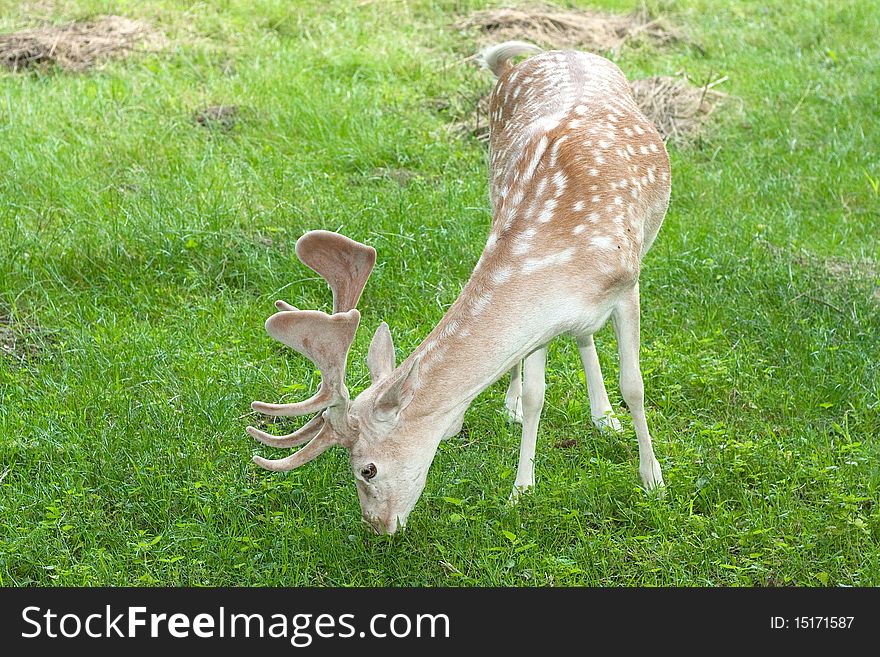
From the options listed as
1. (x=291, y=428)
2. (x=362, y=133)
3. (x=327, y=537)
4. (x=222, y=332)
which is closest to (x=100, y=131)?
(x=362, y=133)

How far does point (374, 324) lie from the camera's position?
5.78 meters

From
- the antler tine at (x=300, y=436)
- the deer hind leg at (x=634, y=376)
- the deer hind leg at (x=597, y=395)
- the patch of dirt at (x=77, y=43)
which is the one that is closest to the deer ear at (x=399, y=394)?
the antler tine at (x=300, y=436)

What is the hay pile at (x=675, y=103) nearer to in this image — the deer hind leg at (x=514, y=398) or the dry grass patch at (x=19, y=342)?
the deer hind leg at (x=514, y=398)

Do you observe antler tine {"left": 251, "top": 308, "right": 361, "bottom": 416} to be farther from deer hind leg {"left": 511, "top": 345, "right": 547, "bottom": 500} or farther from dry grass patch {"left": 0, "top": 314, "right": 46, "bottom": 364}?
dry grass patch {"left": 0, "top": 314, "right": 46, "bottom": 364}

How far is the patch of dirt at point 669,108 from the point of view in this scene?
8.09m

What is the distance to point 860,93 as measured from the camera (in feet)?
29.4

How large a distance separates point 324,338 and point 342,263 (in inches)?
17.9

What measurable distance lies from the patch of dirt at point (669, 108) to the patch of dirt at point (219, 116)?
5.25ft

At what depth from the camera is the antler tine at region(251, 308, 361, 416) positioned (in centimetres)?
350

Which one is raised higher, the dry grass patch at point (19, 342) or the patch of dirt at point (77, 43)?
the dry grass patch at point (19, 342)

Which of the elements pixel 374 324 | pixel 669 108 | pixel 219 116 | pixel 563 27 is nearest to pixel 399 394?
pixel 374 324

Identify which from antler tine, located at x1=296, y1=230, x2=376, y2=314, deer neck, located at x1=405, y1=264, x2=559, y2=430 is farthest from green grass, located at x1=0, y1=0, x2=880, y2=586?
antler tine, located at x1=296, y1=230, x2=376, y2=314

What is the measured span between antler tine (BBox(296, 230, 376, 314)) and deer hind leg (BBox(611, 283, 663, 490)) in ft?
3.24

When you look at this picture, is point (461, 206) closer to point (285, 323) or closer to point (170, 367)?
point (170, 367)
